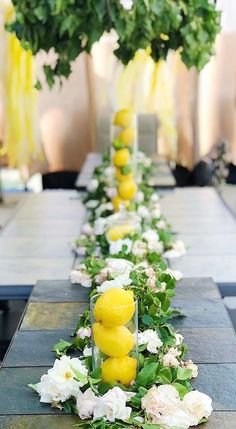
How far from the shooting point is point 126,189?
7.91 ft

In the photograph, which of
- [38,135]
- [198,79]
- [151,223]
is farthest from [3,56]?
[151,223]

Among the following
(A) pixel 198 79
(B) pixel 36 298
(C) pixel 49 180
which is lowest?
(C) pixel 49 180

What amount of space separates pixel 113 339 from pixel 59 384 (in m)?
0.12

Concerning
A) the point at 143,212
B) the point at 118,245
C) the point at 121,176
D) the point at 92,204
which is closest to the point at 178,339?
the point at 118,245

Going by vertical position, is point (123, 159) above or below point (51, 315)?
above

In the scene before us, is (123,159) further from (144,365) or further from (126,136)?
(144,365)

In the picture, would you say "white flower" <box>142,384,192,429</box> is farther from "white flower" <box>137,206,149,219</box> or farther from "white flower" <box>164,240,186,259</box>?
"white flower" <box>137,206,149,219</box>

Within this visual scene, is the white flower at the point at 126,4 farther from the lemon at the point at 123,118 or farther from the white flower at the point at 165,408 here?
the white flower at the point at 165,408

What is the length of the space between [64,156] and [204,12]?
4.19 meters

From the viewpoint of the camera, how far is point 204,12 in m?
1.98

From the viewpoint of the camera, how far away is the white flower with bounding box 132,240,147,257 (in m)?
1.76

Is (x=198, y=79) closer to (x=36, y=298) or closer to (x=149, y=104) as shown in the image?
(x=149, y=104)

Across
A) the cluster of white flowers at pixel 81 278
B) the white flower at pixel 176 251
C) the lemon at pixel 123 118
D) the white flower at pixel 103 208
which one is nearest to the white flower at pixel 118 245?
the cluster of white flowers at pixel 81 278

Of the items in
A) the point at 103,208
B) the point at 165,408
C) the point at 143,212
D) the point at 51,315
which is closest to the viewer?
the point at 165,408
